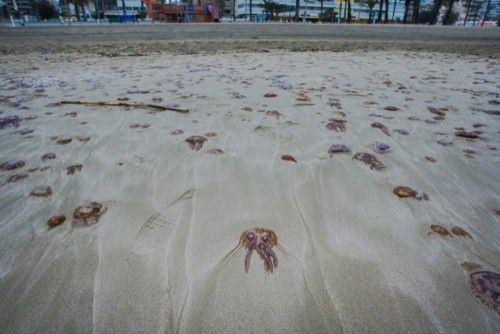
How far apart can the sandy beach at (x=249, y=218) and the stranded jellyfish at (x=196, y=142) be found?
1.2 inches

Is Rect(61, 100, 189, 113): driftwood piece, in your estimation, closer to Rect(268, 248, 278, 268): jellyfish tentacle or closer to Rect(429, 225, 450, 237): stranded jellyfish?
Rect(268, 248, 278, 268): jellyfish tentacle

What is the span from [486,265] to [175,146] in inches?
71.9

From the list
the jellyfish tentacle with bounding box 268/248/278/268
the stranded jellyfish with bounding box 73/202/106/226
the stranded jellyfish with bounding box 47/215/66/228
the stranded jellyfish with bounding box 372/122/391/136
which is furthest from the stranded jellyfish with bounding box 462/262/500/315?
the stranded jellyfish with bounding box 47/215/66/228

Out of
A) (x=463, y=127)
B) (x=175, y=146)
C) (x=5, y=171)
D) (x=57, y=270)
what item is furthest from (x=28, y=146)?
(x=463, y=127)

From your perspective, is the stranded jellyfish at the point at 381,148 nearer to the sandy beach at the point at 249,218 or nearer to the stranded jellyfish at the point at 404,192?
the sandy beach at the point at 249,218

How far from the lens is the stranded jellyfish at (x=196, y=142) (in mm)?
1997

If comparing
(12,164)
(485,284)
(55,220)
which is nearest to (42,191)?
(55,220)

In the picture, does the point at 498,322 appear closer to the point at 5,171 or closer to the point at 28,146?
the point at 5,171

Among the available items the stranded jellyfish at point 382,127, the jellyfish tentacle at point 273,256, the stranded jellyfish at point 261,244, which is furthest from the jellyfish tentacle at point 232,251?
the stranded jellyfish at point 382,127

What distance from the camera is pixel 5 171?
1705 mm

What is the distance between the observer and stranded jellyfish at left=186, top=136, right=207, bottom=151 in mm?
1997

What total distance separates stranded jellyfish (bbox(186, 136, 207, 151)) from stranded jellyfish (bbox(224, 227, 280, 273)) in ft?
3.08

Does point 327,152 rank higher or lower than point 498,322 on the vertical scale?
higher

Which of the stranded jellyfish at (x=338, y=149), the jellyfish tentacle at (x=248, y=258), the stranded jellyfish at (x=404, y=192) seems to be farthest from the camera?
the stranded jellyfish at (x=338, y=149)
